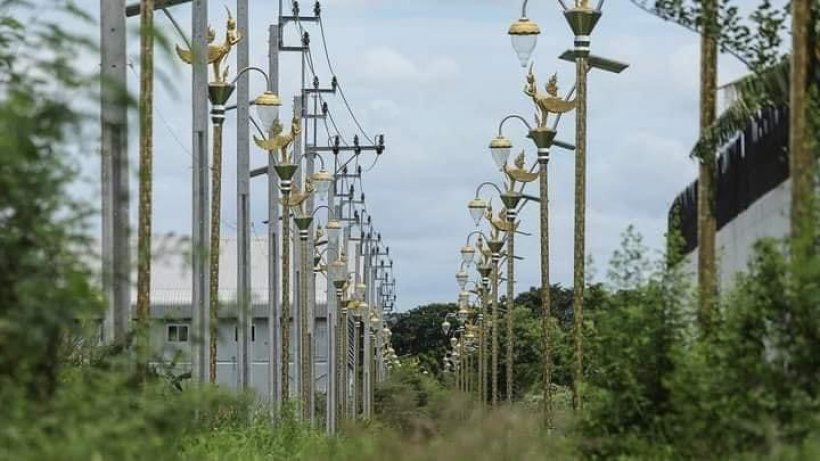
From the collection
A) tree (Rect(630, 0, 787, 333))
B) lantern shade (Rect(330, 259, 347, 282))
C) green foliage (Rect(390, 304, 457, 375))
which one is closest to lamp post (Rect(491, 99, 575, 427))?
tree (Rect(630, 0, 787, 333))

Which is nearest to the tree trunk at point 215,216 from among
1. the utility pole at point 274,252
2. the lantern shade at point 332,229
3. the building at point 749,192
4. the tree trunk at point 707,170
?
the utility pole at point 274,252

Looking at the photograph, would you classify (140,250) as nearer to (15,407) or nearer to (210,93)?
(15,407)

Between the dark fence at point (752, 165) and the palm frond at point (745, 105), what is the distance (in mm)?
145

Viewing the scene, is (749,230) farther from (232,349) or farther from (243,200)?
(232,349)

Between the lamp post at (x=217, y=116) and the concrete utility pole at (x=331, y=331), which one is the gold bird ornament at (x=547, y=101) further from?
the concrete utility pole at (x=331, y=331)

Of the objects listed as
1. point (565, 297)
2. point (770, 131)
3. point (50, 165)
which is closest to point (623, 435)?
point (770, 131)

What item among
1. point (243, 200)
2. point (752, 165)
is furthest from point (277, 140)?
point (752, 165)

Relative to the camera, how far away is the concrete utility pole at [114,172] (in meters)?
15.7

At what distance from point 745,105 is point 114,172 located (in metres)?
5.85

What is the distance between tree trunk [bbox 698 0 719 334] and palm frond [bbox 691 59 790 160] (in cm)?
9

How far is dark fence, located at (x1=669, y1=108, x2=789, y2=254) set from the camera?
19.4 meters

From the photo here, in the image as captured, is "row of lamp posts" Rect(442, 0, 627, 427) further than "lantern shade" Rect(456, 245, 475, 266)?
No

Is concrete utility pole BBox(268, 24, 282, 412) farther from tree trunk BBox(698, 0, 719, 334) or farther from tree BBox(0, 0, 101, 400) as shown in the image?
tree BBox(0, 0, 101, 400)

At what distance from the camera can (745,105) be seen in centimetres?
1959
